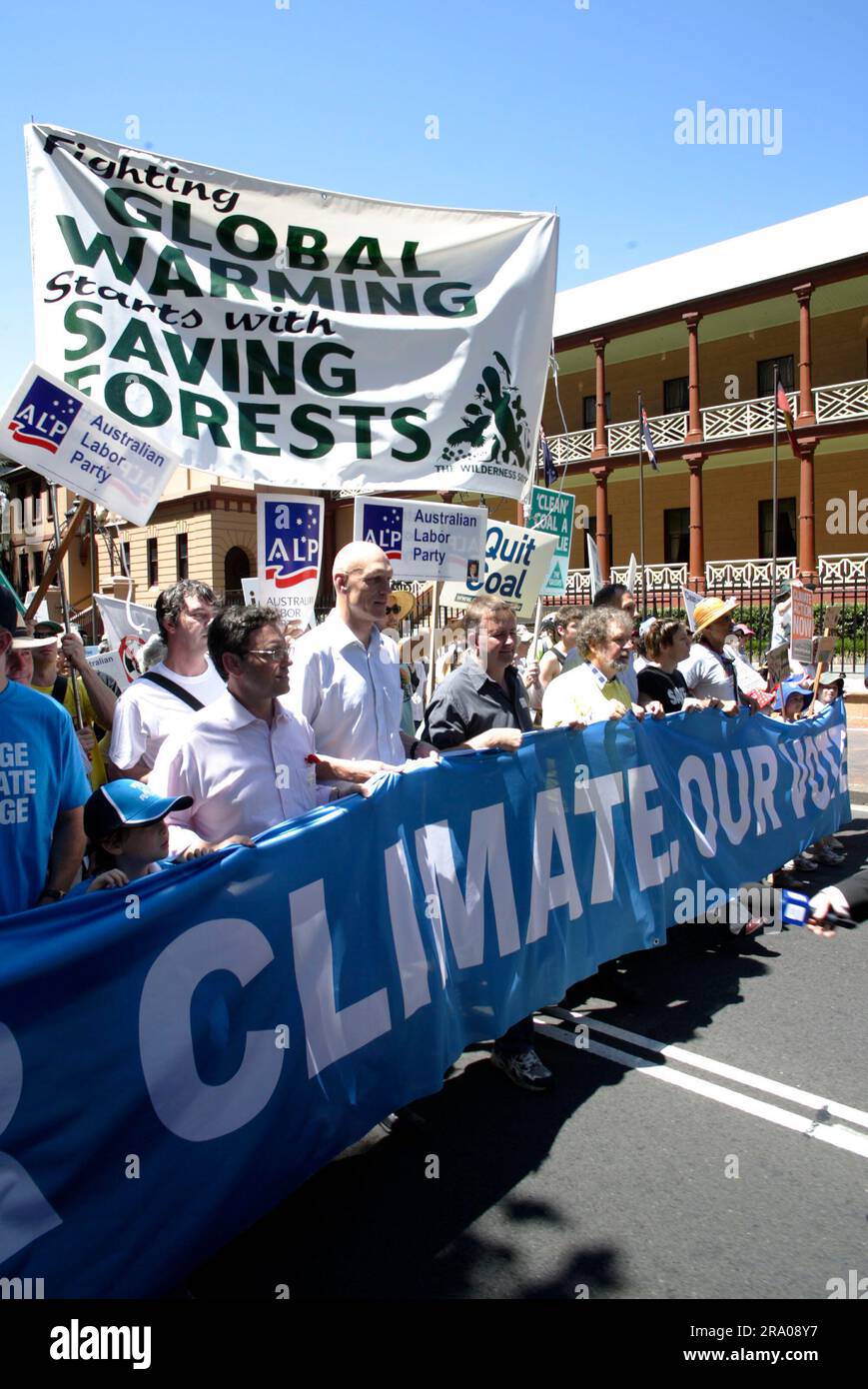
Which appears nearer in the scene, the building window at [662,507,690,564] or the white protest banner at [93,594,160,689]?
the white protest banner at [93,594,160,689]

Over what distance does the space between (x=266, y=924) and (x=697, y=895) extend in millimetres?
3249

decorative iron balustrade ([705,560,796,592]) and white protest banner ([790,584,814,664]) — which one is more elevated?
decorative iron balustrade ([705,560,796,592])

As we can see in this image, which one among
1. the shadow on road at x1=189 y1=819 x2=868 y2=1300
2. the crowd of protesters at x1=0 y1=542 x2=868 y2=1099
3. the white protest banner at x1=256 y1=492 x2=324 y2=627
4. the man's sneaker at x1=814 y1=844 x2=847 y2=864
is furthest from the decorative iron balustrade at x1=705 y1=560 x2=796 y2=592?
the shadow on road at x1=189 y1=819 x2=868 y2=1300

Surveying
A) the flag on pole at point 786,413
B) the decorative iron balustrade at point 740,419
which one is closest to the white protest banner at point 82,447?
the flag on pole at point 786,413

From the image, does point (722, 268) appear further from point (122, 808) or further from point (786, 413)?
point (122, 808)

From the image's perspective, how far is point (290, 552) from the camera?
6.27 meters

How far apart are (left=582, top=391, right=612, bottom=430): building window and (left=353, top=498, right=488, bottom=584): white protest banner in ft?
85.6

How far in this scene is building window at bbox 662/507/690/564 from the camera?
2953 cm

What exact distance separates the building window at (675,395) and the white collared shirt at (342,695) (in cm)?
2762

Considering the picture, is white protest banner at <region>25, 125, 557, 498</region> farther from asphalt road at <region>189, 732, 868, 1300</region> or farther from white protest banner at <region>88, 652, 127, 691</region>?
asphalt road at <region>189, 732, 868, 1300</region>

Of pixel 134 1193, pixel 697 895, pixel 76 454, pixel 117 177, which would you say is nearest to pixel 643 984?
pixel 697 895

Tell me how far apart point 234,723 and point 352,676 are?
28.0 inches

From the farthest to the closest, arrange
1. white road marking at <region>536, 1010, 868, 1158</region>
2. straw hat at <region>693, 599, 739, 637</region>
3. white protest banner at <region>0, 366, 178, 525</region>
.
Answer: straw hat at <region>693, 599, 739, 637</region> → white protest banner at <region>0, 366, 178, 525</region> → white road marking at <region>536, 1010, 868, 1158</region>

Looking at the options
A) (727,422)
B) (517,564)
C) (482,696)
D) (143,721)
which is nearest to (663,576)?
(727,422)
